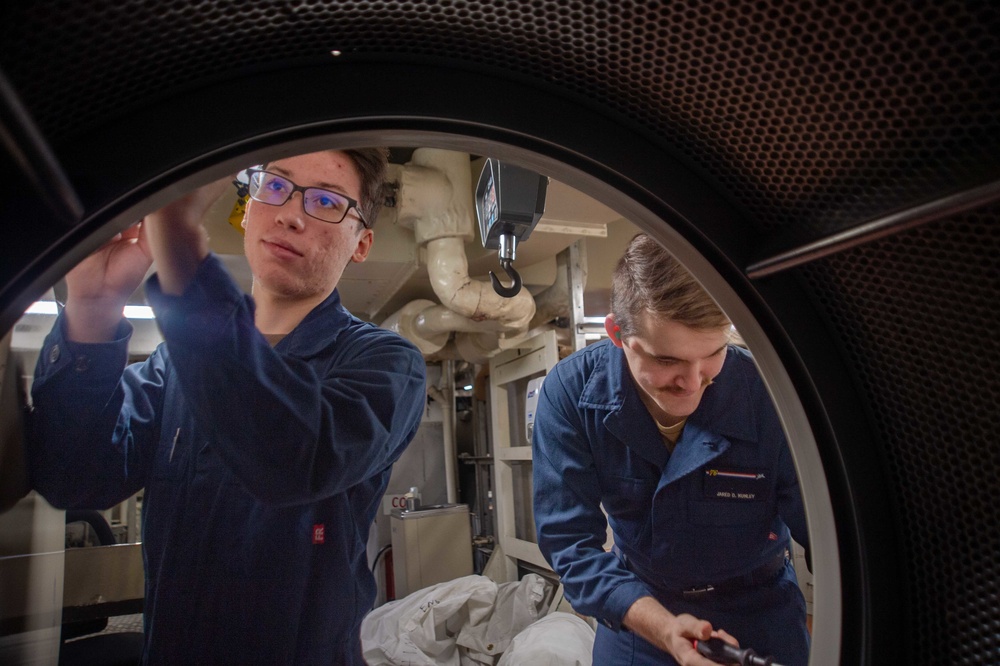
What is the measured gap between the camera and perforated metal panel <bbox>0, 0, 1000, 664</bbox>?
322mm

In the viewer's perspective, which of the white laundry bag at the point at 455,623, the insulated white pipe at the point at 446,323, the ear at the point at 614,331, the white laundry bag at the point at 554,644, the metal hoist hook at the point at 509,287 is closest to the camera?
the metal hoist hook at the point at 509,287

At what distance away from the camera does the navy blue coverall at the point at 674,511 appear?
1152 mm

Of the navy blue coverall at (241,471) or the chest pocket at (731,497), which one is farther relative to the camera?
the chest pocket at (731,497)

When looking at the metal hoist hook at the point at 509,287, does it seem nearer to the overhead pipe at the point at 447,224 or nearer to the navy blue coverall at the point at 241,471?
the navy blue coverall at the point at 241,471

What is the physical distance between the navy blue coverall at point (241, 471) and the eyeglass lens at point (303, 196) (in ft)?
0.67

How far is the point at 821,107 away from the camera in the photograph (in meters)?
0.37

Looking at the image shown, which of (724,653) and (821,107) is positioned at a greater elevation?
(821,107)

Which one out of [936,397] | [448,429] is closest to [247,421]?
[936,397]

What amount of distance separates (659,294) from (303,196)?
634 mm

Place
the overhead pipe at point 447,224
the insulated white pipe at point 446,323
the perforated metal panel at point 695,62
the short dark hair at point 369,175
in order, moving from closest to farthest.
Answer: the perforated metal panel at point 695,62 < the short dark hair at point 369,175 < the overhead pipe at point 447,224 < the insulated white pipe at point 446,323

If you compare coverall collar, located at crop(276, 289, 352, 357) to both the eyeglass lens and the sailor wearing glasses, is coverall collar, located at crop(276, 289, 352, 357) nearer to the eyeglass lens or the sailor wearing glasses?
the sailor wearing glasses

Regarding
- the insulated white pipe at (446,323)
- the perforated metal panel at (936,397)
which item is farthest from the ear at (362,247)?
the insulated white pipe at (446,323)

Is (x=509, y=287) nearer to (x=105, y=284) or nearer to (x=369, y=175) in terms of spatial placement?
(x=369, y=175)

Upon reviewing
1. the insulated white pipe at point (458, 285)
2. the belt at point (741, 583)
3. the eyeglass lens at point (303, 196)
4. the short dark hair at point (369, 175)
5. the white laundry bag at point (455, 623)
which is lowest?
the white laundry bag at point (455, 623)
